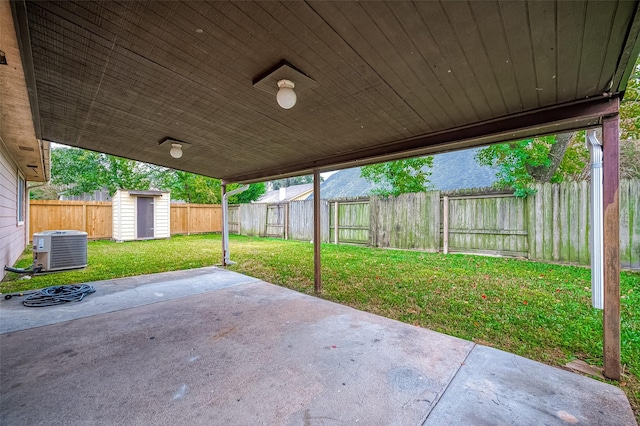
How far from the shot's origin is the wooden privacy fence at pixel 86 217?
9.42 metres

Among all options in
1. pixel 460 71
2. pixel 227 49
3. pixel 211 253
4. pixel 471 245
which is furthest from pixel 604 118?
pixel 211 253

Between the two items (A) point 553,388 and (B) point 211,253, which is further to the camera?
(B) point 211,253

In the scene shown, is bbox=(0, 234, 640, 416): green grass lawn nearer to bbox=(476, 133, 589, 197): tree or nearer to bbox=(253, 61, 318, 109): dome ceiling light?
bbox=(476, 133, 589, 197): tree

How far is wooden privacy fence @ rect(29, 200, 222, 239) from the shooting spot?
371 inches

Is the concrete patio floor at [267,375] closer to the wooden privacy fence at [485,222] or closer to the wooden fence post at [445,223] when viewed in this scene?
the wooden privacy fence at [485,222]

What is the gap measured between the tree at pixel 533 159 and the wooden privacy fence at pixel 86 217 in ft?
41.1

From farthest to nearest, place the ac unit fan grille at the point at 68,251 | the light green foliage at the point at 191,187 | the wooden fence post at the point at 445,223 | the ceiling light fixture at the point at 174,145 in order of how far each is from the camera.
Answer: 1. the light green foliage at the point at 191,187
2. the wooden fence post at the point at 445,223
3. the ac unit fan grille at the point at 68,251
4. the ceiling light fixture at the point at 174,145

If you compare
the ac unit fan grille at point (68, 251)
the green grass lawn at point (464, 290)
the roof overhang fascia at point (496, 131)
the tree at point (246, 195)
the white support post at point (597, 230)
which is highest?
the tree at point (246, 195)

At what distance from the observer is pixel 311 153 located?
3.97 metres

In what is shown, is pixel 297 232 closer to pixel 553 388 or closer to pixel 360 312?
pixel 360 312

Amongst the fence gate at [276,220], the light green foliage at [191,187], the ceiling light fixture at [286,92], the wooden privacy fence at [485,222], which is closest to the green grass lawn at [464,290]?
the wooden privacy fence at [485,222]

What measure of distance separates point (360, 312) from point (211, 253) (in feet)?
19.0

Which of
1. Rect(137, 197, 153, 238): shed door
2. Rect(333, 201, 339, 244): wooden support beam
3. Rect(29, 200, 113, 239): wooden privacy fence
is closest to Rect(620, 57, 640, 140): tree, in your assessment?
Rect(333, 201, 339, 244): wooden support beam

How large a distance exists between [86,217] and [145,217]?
1.91 metres
